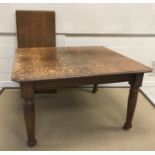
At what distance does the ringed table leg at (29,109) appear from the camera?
4.66ft

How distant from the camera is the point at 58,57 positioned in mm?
1895

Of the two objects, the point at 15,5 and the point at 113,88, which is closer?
the point at 15,5

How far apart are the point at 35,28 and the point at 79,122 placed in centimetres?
119

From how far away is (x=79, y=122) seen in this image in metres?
1.98

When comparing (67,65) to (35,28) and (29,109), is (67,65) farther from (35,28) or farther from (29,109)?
(35,28)

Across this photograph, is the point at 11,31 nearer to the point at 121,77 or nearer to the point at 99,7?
the point at 99,7

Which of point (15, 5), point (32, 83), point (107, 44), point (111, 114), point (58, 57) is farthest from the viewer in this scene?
point (107, 44)

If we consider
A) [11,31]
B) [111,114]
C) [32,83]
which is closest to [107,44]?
[111,114]

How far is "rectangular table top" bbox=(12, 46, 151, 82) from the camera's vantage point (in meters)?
1.45

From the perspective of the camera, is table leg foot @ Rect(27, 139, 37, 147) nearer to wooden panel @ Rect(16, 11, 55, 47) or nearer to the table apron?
the table apron

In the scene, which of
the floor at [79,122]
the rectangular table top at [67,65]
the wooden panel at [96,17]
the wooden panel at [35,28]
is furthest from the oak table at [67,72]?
the wooden panel at [96,17]

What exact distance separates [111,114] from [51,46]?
1.04 m

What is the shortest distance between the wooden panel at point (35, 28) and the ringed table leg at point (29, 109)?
1120 millimetres

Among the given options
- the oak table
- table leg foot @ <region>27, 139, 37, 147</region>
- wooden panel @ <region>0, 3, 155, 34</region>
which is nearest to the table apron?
the oak table
